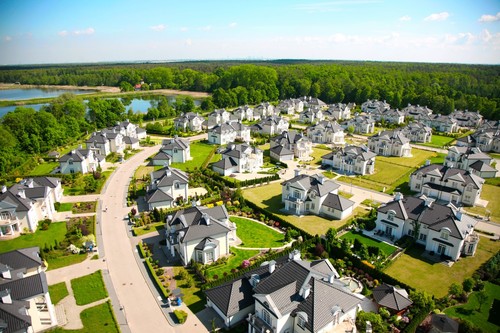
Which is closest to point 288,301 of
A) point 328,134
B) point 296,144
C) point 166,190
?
point 166,190

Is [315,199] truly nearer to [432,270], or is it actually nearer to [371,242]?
[371,242]

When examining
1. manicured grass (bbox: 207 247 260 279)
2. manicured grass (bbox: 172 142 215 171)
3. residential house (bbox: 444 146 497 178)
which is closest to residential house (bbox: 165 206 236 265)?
manicured grass (bbox: 207 247 260 279)

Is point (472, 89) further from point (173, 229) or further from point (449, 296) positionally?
point (173, 229)

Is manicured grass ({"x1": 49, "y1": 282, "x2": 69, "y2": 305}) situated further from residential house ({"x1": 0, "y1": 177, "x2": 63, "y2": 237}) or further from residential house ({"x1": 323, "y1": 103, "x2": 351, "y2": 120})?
residential house ({"x1": 323, "y1": 103, "x2": 351, "y2": 120})

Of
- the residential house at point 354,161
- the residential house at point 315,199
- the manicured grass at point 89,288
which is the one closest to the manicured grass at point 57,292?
the manicured grass at point 89,288

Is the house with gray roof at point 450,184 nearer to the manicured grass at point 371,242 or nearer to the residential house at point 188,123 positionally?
the manicured grass at point 371,242

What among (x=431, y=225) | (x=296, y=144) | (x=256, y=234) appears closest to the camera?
(x=431, y=225)

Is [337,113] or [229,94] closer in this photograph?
[337,113]
